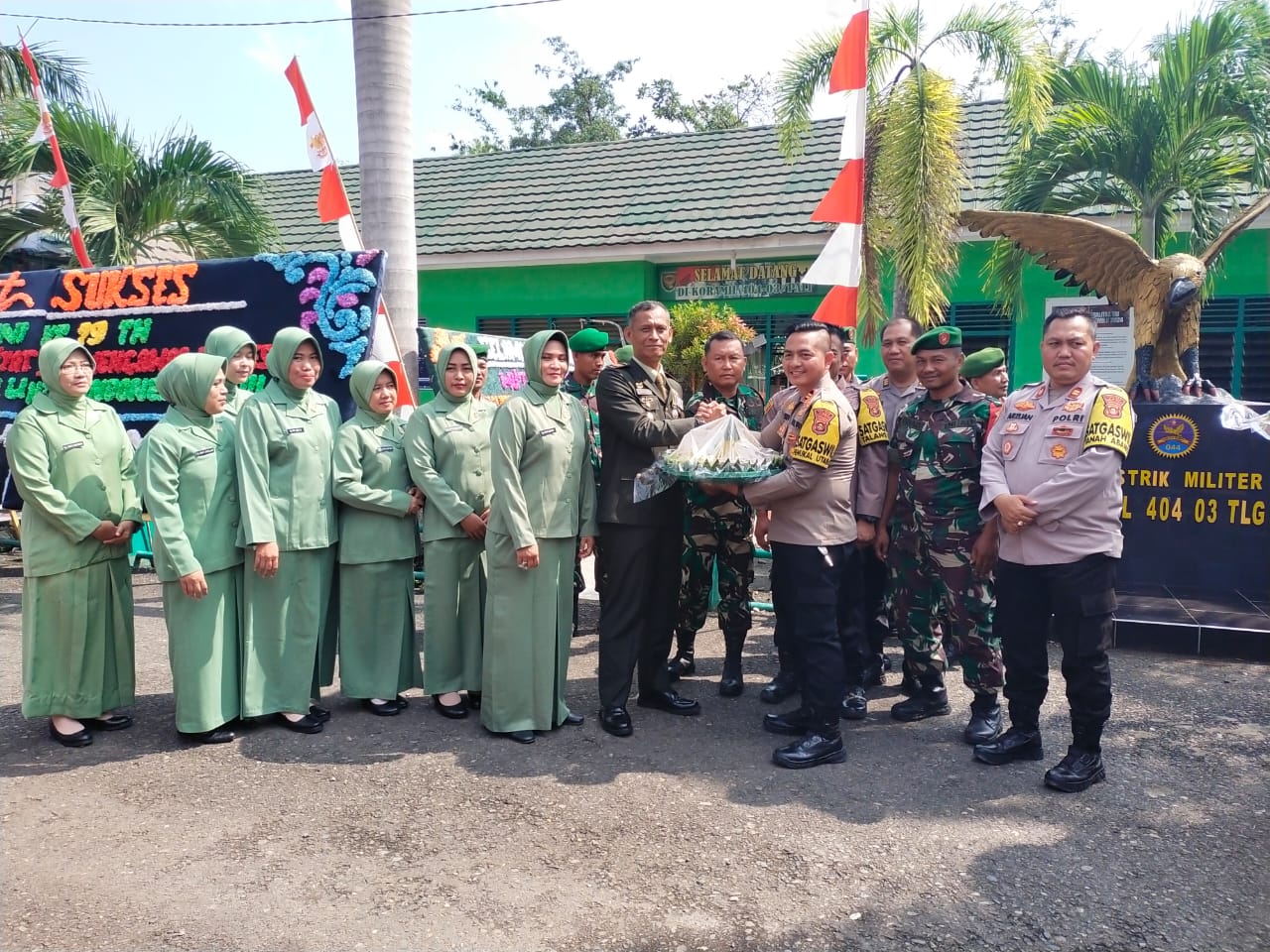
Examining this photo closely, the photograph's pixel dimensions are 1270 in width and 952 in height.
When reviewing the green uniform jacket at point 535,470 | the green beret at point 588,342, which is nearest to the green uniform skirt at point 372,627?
the green uniform jacket at point 535,470

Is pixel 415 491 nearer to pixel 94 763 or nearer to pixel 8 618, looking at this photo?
pixel 94 763

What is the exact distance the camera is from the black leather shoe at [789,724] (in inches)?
172

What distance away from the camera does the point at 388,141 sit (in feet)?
22.5

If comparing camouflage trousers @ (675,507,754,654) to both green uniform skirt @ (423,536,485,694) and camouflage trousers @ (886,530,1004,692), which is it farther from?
green uniform skirt @ (423,536,485,694)

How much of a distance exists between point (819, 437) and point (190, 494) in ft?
8.84

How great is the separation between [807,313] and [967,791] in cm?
904

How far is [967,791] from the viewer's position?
12.3 feet

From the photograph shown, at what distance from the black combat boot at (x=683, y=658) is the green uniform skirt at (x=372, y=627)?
56.0 inches

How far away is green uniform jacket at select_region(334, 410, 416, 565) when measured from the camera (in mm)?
4582

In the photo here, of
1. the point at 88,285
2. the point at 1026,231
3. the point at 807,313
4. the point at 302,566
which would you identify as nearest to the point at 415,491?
the point at 302,566

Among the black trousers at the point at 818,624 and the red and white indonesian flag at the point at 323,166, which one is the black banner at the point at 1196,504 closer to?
the black trousers at the point at 818,624

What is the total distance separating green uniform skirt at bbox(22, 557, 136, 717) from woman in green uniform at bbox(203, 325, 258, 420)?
926 millimetres

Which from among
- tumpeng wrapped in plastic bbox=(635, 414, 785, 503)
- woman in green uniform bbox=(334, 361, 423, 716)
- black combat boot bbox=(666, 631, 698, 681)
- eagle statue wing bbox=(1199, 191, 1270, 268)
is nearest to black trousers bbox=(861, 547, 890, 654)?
black combat boot bbox=(666, 631, 698, 681)

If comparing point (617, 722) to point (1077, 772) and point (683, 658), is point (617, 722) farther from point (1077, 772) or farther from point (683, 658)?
point (1077, 772)
